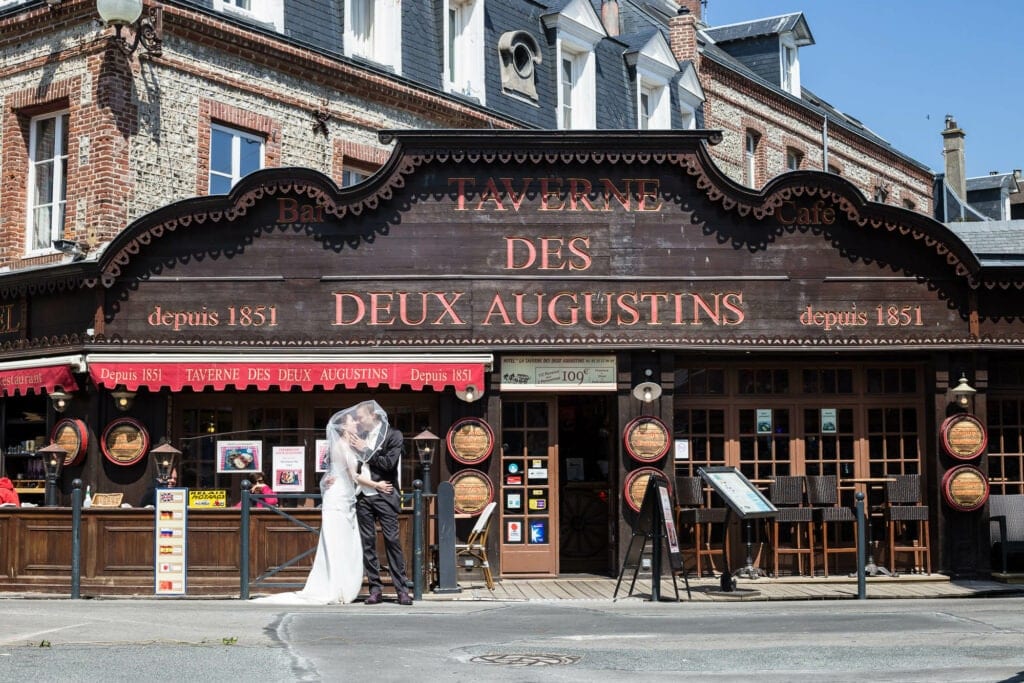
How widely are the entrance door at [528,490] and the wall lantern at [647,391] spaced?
1082 mm

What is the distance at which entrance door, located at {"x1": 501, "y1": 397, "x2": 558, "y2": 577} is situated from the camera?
16.2 m

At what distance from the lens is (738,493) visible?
14.4 meters

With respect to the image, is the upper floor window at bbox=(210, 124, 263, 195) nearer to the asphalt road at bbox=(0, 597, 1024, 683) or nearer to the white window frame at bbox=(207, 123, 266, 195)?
the white window frame at bbox=(207, 123, 266, 195)

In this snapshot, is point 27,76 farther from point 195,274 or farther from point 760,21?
point 760,21

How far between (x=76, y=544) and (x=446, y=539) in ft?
12.4

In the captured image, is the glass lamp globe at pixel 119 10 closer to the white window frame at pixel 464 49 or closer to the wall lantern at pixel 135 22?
the wall lantern at pixel 135 22

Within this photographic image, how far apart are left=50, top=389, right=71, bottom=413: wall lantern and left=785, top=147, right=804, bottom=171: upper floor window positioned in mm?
19016

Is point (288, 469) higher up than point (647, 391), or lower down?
lower down

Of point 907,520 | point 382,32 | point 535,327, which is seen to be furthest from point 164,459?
point 907,520

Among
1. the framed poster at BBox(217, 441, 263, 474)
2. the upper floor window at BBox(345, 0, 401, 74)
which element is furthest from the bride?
the upper floor window at BBox(345, 0, 401, 74)

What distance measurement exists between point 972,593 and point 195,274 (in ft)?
31.1

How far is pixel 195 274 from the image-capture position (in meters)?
15.9

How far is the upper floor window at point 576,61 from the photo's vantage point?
23375 millimetres

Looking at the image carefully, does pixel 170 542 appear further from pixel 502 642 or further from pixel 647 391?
pixel 647 391
